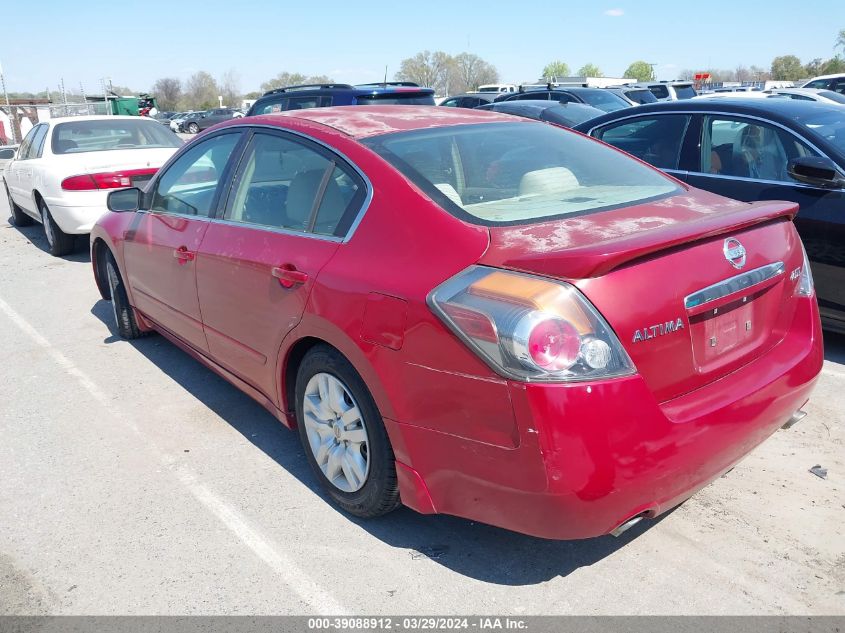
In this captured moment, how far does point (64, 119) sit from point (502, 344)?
875 cm

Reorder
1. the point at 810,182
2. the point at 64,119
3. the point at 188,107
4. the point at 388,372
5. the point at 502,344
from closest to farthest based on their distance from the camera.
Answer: the point at 502,344, the point at 388,372, the point at 810,182, the point at 64,119, the point at 188,107

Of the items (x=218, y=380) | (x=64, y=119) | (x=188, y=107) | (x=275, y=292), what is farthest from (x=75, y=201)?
(x=188, y=107)

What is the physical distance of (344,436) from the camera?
10.1ft

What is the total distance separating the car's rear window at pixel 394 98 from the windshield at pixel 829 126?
5475 mm

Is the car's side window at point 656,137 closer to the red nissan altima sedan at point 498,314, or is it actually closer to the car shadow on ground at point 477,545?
the red nissan altima sedan at point 498,314

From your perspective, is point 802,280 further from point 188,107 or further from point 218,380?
point 188,107

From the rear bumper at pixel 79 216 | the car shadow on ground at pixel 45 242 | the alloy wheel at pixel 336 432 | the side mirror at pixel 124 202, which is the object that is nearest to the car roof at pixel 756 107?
the alloy wheel at pixel 336 432

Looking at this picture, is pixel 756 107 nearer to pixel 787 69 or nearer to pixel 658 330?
pixel 658 330

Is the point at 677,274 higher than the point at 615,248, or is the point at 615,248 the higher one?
the point at 615,248

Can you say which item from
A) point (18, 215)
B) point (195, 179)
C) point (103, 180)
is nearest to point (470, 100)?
point (18, 215)

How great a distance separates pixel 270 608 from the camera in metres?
2.67

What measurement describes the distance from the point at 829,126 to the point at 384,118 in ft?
11.1

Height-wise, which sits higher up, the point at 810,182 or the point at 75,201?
the point at 810,182

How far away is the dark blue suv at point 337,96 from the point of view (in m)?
9.27
